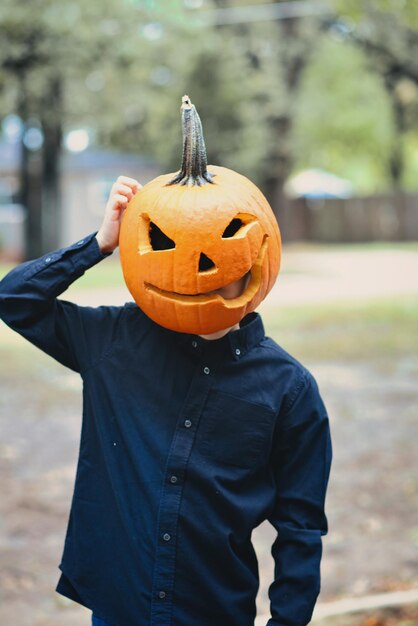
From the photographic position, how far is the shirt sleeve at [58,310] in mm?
2555

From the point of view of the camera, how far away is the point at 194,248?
7.88 feet

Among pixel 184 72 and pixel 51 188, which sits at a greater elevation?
pixel 184 72

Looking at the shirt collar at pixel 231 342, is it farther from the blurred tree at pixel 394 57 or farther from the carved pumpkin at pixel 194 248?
the blurred tree at pixel 394 57

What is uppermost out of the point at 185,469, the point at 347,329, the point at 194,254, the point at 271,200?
the point at 194,254

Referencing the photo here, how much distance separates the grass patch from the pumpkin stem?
9.51 m

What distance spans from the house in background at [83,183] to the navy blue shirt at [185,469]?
3142 cm

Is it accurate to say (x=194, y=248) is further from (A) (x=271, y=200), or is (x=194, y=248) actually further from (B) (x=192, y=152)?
(A) (x=271, y=200)

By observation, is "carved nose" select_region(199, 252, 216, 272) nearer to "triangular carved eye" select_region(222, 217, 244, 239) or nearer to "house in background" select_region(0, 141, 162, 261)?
"triangular carved eye" select_region(222, 217, 244, 239)

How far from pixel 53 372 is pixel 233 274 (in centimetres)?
945

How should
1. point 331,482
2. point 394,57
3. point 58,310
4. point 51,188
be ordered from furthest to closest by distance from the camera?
point 394,57 → point 51,188 → point 331,482 → point 58,310

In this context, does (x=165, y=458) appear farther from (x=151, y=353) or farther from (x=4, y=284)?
(x=4, y=284)

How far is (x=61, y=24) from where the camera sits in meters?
18.8

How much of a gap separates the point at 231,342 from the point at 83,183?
32.9 m

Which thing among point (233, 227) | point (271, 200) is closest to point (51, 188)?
point (271, 200)
